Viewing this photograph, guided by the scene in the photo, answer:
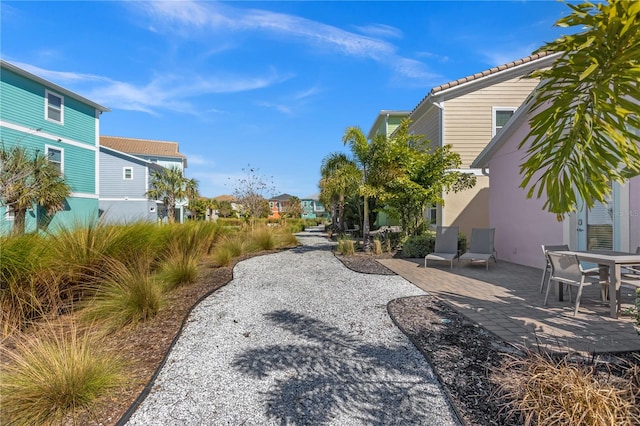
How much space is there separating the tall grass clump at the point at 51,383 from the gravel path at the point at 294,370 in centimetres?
46

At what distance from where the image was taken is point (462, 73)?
13.6 metres

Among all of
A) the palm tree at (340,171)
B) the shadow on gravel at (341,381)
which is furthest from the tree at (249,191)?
the shadow on gravel at (341,381)

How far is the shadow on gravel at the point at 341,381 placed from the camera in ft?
8.57

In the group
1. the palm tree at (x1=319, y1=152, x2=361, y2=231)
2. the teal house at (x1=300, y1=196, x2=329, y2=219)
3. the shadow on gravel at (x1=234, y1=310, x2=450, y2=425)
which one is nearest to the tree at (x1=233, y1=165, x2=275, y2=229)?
the palm tree at (x1=319, y1=152, x2=361, y2=231)

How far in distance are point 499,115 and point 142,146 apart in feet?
141

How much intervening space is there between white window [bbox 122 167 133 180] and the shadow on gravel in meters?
29.4

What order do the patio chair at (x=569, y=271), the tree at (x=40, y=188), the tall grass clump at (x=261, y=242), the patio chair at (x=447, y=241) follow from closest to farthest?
the patio chair at (x=569, y=271), the patio chair at (x=447, y=241), the tree at (x=40, y=188), the tall grass clump at (x=261, y=242)

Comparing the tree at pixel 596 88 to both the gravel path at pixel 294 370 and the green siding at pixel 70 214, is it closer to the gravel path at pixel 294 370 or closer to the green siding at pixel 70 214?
the gravel path at pixel 294 370

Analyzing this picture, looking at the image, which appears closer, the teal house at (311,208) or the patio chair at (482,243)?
the patio chair at (482,243)

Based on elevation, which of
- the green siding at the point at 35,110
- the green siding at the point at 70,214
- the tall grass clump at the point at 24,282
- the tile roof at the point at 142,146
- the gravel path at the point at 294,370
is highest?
the tile roof at the point at 142,146

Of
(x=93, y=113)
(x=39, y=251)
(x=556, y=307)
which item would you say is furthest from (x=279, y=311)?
(x=93, y=113)

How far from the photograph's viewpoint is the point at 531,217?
349 inches

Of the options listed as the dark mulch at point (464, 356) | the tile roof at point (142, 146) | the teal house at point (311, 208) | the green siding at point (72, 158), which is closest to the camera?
the dark mulch at point (464, 356)

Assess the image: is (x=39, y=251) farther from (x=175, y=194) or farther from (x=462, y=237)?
(x=175, y=194)
